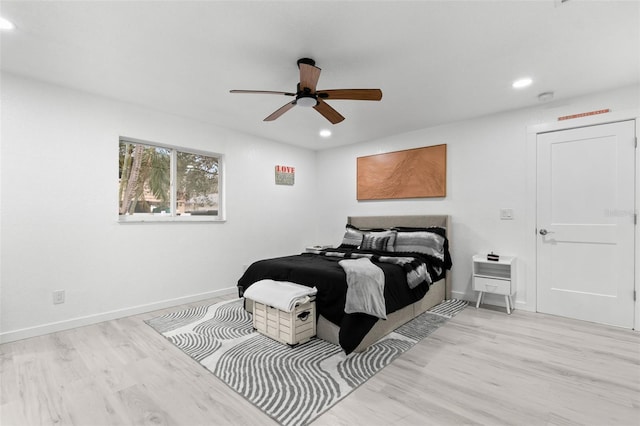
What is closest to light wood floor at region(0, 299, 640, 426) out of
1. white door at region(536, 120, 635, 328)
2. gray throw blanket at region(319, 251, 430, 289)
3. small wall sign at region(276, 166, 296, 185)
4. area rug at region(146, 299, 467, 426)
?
area rug at region(146, 299, 467, 426)

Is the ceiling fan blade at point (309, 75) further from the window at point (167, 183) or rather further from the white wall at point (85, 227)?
the window at point (167, 183)

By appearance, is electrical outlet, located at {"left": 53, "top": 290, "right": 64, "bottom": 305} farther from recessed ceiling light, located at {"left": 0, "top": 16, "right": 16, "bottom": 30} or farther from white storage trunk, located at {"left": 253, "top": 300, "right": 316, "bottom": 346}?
recessed ceiling light, located at {"left": 0, "top": 16, "right": 16, "bottom": 30}

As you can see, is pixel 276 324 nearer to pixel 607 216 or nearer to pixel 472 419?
pixel 472 419

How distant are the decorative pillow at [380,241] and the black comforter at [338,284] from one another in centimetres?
46

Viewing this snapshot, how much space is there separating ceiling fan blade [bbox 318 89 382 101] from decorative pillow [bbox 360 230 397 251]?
210 cm

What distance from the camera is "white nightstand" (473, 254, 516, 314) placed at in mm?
3383

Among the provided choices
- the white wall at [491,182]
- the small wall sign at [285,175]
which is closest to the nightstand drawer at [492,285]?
the white wall at [491,182]

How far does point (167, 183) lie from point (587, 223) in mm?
4979

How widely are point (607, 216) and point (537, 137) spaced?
3.58 feet

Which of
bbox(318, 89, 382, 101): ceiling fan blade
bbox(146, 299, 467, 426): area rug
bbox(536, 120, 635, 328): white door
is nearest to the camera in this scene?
bbox(146, 299, 467, 426): area rug

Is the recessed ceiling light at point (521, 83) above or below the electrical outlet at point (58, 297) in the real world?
above

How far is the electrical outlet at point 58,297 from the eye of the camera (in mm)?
2914

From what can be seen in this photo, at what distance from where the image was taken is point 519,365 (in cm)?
224

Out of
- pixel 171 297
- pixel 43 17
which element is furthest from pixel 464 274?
pixel 43 17
